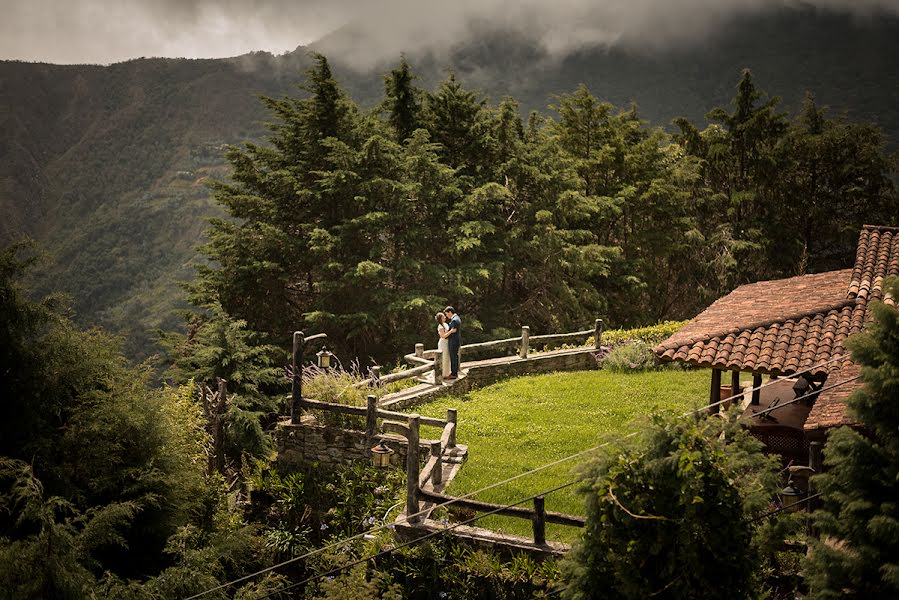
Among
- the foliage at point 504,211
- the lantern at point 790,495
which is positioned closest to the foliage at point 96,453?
the lantern at point 790,495

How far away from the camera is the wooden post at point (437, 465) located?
1155 cm

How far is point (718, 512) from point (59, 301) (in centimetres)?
914

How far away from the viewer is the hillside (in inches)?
2436


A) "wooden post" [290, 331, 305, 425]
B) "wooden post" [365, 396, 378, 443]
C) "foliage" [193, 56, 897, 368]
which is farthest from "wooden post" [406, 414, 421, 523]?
"foliage" [193, 56, 897, 368]

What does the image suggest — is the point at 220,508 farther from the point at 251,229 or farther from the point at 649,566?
the point at 251,229

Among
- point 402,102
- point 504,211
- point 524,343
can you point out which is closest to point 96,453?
point 524,343

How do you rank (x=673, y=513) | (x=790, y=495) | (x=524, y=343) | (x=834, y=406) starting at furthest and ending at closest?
(x=524, y=343) → (x=834, y=406) → (x=790, y=495) → (x=673, y=513)

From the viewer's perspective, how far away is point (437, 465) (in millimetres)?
11547

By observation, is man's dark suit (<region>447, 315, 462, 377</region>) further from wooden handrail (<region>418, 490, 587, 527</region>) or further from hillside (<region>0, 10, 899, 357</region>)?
hillside (<region>0, 10, 899, 357</region>)

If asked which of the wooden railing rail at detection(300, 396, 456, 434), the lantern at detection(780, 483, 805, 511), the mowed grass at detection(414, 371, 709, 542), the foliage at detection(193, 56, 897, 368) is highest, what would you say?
the foliage at detection(193, 56, 897, 368)

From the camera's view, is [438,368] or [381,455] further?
[438,368]

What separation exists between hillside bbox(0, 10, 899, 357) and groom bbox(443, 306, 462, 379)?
42532 millimetres

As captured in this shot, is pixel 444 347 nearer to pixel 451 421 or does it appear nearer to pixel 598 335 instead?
pixel 451 421

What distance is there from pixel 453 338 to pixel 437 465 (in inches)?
222
